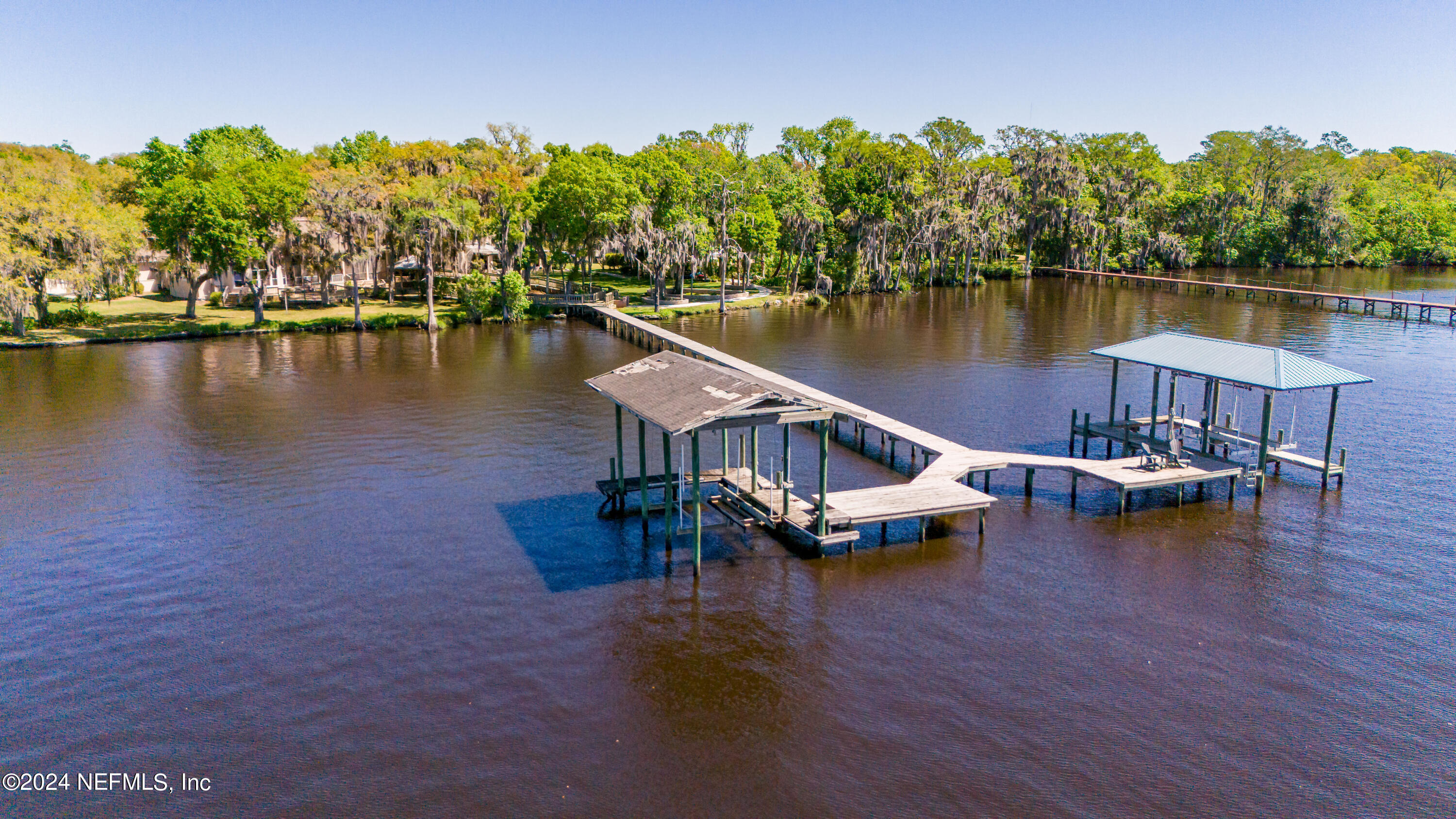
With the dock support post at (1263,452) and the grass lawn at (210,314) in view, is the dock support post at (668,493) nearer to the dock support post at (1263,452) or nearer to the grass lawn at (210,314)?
the dock support post at (1263,452)

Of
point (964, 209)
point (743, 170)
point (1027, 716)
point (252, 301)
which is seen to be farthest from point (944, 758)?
point (964, 209)

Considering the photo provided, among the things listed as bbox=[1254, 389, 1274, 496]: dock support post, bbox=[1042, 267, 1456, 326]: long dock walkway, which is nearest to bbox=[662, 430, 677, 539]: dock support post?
bbox=[1254, 389, 1274, 496]: dock support post

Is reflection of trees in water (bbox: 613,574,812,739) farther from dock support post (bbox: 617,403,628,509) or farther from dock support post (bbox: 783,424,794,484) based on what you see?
dock support post (bbox: 617,403,628,509)

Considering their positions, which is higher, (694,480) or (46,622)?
(694,480)

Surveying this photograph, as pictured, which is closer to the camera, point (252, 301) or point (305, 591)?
point (305, 591)

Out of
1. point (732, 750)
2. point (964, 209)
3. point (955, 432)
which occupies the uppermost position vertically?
point (964, 209)

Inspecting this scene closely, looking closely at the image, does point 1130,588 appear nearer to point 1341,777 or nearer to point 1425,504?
point 1341,777

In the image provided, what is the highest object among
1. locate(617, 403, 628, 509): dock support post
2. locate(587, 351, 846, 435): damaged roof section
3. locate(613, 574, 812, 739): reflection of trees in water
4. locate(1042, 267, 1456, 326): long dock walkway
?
locate(1042, 267, 1456, 326): long dock walkway
